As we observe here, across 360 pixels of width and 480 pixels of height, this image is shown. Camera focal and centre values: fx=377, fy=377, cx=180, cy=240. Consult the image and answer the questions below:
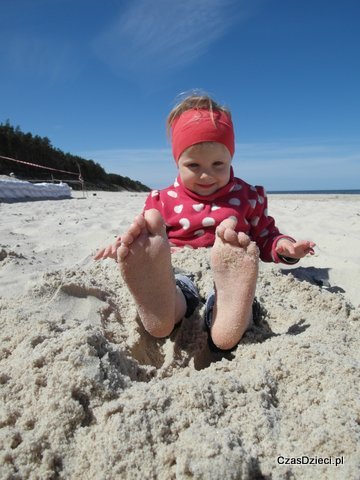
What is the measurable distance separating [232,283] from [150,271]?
10.6 inches

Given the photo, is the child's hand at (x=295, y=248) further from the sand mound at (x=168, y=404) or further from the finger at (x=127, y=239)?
the finger at (x=127, y=239)

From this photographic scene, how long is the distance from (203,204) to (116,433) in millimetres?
1248

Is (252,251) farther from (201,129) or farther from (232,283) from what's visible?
(201,129)

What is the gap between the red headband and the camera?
5.57ft

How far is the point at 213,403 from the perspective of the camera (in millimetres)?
857

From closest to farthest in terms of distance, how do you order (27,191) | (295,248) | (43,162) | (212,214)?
(295,248), (212,214), (27,191), (43,162)

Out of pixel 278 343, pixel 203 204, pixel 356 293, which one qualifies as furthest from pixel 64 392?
pixel 356 293

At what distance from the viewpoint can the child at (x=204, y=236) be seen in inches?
47.6

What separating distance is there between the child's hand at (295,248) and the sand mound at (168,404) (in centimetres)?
33

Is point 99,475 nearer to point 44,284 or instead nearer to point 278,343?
point 278,343

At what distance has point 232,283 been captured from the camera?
1218 mm

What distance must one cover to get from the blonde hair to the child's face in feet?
0.80

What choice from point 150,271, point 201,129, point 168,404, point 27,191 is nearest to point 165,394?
point 168,404

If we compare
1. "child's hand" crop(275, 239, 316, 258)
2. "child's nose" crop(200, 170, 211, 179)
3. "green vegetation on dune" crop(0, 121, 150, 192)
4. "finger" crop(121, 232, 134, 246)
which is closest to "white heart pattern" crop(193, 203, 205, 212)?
"child's nose" crop(200, 170, 211, 179)
